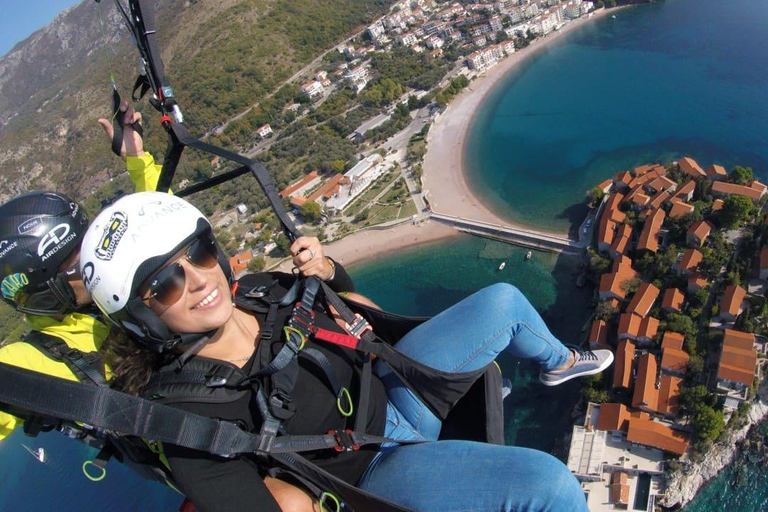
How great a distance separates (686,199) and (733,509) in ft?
24.9

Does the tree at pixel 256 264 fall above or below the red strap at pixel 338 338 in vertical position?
below

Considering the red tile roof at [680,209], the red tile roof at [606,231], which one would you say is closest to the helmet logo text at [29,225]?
the red tile roof at [606,231]

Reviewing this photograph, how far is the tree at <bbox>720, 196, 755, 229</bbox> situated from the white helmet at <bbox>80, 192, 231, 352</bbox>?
12.9 metres

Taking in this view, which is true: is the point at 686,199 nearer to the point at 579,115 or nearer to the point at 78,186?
the point at 579,115

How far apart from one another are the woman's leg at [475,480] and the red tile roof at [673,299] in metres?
9.79

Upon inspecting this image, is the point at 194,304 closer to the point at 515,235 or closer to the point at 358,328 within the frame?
the point at 358,328

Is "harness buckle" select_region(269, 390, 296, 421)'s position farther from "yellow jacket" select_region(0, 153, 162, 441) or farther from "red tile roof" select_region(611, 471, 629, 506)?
"red tile roof" select_region(611, 471, 629, 506)

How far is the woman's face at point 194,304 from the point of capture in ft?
3.88

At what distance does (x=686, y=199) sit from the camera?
38.9 feet

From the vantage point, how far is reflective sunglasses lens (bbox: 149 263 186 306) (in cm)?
116

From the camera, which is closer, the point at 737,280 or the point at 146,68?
the point at 146,68

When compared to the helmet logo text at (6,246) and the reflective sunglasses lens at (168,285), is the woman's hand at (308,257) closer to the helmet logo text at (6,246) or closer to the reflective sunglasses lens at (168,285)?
the reflective sunglasses lens at (168,285)

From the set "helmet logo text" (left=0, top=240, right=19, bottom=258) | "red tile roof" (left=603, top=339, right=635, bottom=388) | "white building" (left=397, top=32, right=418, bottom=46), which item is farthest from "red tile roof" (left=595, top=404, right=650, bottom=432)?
"white building" (left=397, top=32, right=418, bottom=46)

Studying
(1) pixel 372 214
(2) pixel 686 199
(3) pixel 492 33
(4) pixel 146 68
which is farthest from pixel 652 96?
(4) pixel 146 68
